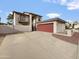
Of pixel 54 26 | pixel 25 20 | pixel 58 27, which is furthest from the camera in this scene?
pixel 25 20

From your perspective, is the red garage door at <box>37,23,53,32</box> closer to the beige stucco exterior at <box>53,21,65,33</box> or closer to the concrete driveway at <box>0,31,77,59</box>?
the beige stucco exterior at <box>53,21,65,33</box>

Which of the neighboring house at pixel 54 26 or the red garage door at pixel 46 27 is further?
the red garage door at pixel 46 27

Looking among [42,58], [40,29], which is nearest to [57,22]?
[40,29]

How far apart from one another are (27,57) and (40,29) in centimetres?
2641

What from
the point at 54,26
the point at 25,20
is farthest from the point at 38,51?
the point at 25,20

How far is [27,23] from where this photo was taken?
4291 centimetres

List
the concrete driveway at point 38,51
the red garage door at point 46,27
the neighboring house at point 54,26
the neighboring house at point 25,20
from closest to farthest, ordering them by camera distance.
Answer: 1. the concrete driveway at point 38,51
2. the neighboring house at point 54,26
3. the red garage door at point 46,27
4. the neighboring house at point 25,20

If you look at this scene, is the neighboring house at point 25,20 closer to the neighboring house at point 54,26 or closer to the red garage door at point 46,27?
the red garage door at point 46,27

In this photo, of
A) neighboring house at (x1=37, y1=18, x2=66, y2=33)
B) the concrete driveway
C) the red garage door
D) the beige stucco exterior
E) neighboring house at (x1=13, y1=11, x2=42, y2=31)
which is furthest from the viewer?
neighboring house at (x1=13, y1=11, x2=42, y2=31)

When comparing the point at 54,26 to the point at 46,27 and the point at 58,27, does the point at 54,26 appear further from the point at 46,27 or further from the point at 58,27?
the point at 46,27

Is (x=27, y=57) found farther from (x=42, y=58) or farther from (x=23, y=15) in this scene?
(x=23, y=15)

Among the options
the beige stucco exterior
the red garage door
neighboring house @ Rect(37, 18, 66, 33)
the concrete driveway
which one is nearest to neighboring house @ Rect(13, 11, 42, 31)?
the red garage door

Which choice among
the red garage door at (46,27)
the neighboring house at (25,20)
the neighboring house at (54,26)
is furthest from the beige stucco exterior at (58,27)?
the neighboring house at (25,20)

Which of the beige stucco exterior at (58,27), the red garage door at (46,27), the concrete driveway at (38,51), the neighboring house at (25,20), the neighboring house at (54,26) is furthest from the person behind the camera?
the neighboring house at (25,20)
